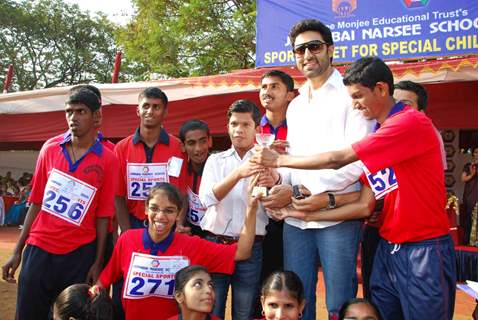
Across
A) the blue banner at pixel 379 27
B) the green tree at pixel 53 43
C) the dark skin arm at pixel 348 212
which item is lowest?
the dark skin arm at pixel 348 212

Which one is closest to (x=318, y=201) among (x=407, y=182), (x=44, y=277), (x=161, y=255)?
(x=407, y=182)

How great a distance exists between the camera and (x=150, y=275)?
289 cm

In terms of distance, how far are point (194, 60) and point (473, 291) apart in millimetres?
14361

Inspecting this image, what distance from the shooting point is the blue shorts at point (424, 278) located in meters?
2.26

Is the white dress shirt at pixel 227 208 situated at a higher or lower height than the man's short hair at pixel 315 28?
lower

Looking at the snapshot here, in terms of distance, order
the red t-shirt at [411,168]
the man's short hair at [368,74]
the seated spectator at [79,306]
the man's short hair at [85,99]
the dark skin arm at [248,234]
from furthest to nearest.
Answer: the man's short hair at [85,99]
the dark skin arm at [248,234]
the seated spectator at [79,306]
the man's short hair at [368,74]
the red t-shirt at [411,168]

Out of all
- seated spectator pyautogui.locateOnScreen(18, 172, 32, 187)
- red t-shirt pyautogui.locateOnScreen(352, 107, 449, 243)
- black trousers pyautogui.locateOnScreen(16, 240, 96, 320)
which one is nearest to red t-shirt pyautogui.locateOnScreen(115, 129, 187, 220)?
black trousers pyautogui.locateOnScreen(16, 240, 96, 320)

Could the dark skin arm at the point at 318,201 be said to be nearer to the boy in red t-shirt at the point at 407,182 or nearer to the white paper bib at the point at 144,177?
the boy in red t-shirt at the point at 407,182

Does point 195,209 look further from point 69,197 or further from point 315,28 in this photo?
point 315,28

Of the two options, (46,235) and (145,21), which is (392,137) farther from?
(145,21)

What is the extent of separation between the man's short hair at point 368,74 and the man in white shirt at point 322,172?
0.14 metres

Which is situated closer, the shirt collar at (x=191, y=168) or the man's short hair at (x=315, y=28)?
the man's short hair at (x=315, y=28)

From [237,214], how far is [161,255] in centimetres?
52

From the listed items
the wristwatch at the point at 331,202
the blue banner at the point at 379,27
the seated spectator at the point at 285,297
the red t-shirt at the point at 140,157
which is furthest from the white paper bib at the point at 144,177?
the blue banner at the point at 379,27
